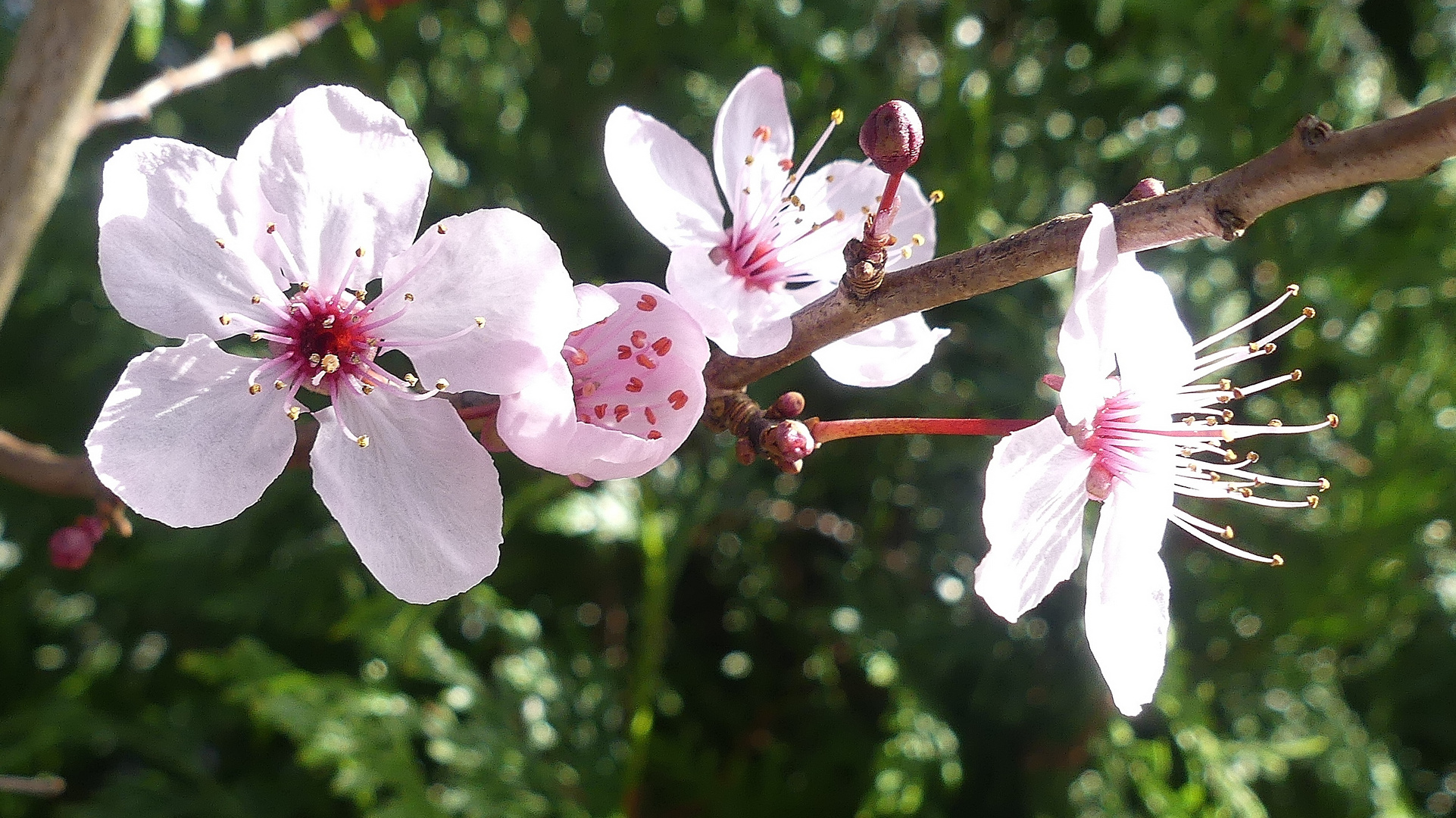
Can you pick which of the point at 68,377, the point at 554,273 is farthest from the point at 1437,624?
the point at 68,377

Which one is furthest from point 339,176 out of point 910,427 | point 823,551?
point 823,551

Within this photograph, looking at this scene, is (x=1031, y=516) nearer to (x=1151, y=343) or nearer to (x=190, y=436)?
(x=1151, y=343)

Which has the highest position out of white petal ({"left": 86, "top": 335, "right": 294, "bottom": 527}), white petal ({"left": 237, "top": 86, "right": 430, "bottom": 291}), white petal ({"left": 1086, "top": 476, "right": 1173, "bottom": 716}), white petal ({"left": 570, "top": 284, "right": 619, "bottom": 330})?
white petal ({"left": 237, "top": 86, "right": 430, "bottom": 291})

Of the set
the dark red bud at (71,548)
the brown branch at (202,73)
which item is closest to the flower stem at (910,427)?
the dark red bud at (71,548)

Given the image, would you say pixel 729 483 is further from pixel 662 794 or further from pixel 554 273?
pixel 554 273

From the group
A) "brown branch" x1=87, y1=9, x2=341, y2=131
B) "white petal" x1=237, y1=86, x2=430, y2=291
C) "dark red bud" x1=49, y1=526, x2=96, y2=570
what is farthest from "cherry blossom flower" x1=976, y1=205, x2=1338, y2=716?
"brown branch" x1=87, y1=9, x2=341, y2=131

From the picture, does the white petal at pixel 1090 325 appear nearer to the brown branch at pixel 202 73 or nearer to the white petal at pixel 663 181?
the white petal at pixel 663 181

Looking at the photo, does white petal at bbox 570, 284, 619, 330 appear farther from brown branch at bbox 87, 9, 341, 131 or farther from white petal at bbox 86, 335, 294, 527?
brown branch at bbox 87, 9, 341, 131
